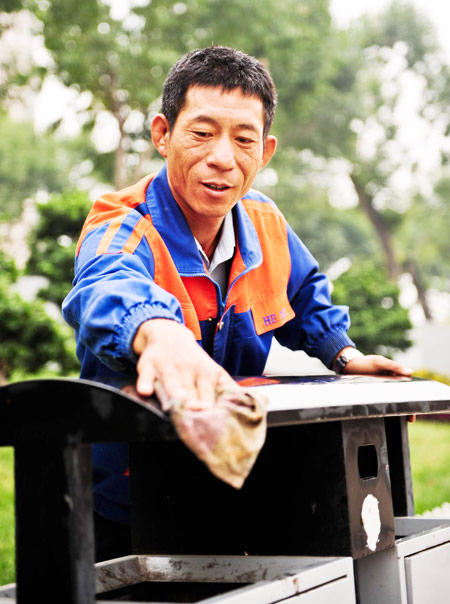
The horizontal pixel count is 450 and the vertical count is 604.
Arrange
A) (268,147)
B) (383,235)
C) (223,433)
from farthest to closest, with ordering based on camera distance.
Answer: (383,235)
(268,147)
(223,433)

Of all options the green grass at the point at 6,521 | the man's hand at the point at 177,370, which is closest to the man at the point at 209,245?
the man's hand at the point at 177,370

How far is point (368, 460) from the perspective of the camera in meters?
1.72

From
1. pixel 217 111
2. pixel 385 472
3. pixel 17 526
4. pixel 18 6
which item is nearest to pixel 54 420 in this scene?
pixel 17 526

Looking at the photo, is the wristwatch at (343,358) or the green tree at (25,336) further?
the green tree at (25,336)

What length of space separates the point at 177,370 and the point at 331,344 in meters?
1.08

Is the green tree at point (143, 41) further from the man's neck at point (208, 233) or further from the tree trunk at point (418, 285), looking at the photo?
the tree trunk at point (418, 285)

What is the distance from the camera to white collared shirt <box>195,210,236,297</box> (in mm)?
2018

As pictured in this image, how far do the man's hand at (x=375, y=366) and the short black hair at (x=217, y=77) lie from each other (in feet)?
2.15

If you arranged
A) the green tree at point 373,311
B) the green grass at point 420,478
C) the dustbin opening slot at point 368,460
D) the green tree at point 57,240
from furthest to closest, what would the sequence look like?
the green tree at point 373,311 < the green tree at point 57,240 < the green grass at point 420,478 < the dustbin opening slot at point 368,460

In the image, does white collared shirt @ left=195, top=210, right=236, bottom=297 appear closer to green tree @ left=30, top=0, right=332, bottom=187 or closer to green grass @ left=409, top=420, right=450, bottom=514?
green grass @ left=409, top=420, right=450, bottom=514

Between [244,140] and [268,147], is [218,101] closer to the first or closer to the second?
[244,140]

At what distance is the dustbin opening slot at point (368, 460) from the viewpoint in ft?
5.49

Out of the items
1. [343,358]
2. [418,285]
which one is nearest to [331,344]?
[343,358]

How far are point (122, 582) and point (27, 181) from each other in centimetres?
2648
